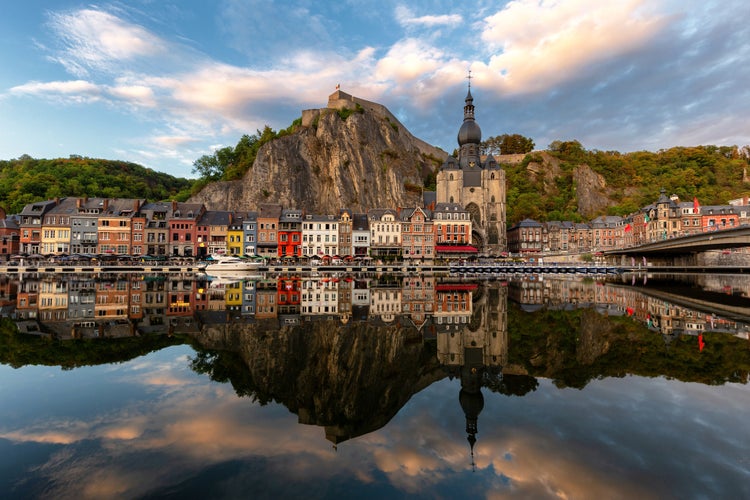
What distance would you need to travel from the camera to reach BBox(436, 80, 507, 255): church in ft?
250

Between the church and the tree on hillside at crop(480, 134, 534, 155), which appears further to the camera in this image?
the tree on hillside at crop(480, 134, 534, 155)

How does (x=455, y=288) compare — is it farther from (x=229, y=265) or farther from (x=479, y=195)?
(x=479, y=195)

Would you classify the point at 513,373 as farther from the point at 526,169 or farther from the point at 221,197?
the point at 526,169

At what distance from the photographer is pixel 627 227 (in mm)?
76000

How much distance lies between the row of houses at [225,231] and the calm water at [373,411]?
50.7 m

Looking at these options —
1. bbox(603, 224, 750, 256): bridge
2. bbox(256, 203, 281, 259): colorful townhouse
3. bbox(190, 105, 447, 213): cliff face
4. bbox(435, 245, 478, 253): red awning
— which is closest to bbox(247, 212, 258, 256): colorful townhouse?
bbox(256, 203, 281, 259): colorful townhouse

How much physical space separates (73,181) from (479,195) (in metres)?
80.1

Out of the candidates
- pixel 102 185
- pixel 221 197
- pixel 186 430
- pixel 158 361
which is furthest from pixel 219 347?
pixel 102 185

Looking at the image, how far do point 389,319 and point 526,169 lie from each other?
323ft

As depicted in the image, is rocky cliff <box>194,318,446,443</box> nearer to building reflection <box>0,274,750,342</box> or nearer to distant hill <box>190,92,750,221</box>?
building reflection <box>0,274,750,342</box>

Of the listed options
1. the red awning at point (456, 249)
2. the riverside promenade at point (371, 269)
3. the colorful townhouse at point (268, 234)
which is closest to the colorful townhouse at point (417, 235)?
the red awning at point (456, 249)

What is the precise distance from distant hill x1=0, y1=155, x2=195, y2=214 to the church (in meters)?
58.1

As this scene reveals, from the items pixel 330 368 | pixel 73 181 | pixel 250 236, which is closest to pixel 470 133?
pixel 250 236

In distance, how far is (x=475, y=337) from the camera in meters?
13.0
